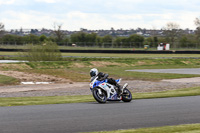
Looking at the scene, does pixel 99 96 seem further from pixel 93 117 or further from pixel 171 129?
pixel 171 129

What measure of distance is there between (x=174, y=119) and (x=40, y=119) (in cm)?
383

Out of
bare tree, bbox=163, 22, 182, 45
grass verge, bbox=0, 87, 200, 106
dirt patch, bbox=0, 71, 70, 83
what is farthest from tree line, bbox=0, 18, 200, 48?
grass verge, bbox=0, 87, 200, 106

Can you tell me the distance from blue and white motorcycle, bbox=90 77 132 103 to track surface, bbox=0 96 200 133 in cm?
66

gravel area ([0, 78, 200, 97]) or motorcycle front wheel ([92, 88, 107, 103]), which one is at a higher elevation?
Result: motorcycle front wheel ([92, 88, 107, 103])

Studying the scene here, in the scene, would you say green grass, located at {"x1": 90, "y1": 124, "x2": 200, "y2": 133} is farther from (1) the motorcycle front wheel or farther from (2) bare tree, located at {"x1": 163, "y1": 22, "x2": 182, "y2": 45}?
(2) bare tree, located at {"x1": 163, "y1": 22, "x2": 182, "y2": 45}

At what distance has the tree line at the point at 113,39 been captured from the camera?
9720cm

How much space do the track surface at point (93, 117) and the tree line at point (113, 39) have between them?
81.3 metres

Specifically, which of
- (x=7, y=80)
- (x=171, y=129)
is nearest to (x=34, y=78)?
(x=7, y=80)

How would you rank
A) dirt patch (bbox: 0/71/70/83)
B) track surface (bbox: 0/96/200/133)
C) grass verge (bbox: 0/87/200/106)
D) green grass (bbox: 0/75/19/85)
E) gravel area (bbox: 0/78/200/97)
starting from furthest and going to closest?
dirt patch (bbox: 0/71/70/83) < green grass (bbox: 0/75/19/85) < gravel area (bbox: 0/78/200/97) < grass verge (bbox: 0/87/200/106) < track surface (bbox: 0/96/200/133)

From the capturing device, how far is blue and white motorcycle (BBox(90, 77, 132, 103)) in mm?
13438

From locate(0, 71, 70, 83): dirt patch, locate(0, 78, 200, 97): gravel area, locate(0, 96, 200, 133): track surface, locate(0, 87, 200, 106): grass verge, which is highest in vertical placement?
locate(0, 96, 200, 133): track surface

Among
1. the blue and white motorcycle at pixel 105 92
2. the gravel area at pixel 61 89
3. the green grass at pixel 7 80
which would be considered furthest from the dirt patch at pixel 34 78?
the blue and white motorcycle at pixel 105 92

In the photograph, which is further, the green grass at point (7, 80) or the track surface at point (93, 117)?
the green grass at point (7, 80)

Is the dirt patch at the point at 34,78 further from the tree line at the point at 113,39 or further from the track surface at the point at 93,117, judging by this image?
the tree line at the point at 113,39
